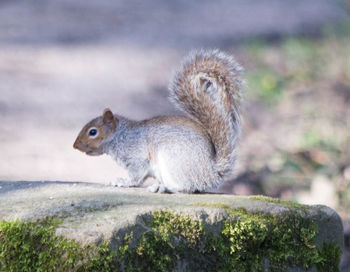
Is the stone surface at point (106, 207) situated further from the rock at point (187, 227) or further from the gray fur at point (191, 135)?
the gray fur at point (191, 135)

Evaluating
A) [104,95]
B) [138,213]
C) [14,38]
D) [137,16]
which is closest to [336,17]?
[137,16]

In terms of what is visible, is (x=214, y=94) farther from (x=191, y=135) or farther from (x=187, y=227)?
(x=187, y=227)

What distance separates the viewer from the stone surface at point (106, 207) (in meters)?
2.14

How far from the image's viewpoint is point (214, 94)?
10.1 feet

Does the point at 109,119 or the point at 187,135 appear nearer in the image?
the point at 187,135

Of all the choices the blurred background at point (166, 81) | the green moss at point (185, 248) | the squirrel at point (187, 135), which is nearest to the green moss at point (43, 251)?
the green moss at point (185, 248)

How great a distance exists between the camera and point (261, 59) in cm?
707

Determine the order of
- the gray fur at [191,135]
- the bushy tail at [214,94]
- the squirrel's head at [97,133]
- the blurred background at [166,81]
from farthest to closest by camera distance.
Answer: the blurred background at [166,81], the squirrel's head at [97,133], the bushy tail at [214,94], the gray fur at [191,135]

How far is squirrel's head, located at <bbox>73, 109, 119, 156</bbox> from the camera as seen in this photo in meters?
3.12

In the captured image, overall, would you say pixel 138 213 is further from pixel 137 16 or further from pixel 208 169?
pixel 137 16

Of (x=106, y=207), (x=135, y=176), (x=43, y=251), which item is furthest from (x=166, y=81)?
(x=43, y=251)

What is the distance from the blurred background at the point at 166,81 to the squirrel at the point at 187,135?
0.23 m

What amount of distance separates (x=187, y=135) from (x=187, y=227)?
684 mm

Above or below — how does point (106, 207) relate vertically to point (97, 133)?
below
